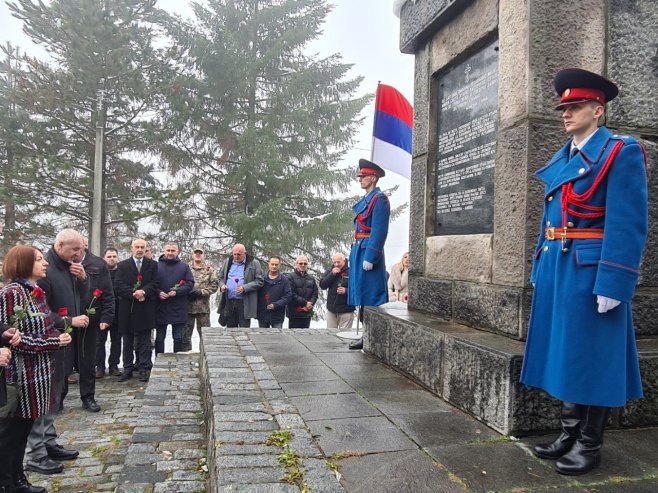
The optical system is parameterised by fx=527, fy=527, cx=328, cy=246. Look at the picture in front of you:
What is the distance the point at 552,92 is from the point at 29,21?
16.4 meters

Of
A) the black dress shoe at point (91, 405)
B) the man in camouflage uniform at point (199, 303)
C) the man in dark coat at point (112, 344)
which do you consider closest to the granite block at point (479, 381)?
the black dress shoe at point (91, 405)

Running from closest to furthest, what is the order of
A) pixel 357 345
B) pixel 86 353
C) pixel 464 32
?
pixel 464 32 → pixel 357 345 → pixel 86 353

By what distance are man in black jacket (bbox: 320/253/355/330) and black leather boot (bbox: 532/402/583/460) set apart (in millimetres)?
5494

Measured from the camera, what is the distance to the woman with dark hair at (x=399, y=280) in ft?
24.9

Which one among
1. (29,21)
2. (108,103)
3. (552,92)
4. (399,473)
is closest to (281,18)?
(108,103)

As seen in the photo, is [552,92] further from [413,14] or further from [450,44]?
[413,14]

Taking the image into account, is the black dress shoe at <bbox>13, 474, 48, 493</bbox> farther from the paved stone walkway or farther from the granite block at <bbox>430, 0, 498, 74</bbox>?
the granite block at <bbox>430, 0, 498, 74</bbox>

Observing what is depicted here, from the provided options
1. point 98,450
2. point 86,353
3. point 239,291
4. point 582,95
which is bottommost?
point 98,450

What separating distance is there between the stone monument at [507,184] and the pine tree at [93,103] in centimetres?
1246

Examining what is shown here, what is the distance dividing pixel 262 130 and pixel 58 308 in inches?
452

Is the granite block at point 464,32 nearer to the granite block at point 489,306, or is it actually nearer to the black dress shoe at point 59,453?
the granite block at point 489,306

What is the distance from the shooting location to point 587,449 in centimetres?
224

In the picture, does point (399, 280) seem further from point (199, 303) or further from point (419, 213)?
point (419, 213)

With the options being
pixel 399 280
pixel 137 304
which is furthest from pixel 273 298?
pixel 137 304
